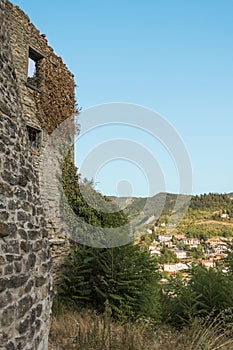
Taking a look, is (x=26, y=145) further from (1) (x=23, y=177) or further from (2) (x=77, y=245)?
(2) (x=77, y=245)

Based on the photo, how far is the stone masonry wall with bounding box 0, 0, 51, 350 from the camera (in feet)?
11.6

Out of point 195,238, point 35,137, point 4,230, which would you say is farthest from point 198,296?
point 195,238

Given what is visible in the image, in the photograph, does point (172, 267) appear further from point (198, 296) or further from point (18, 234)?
point (18, 234)

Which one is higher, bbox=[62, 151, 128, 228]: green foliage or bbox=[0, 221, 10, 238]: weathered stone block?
bbox=[62, 151, 128, 228]: green foliage

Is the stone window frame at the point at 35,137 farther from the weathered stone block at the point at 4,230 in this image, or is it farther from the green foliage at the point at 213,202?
the green foliage at the point at 213,202

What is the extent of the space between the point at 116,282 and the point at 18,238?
5.48m

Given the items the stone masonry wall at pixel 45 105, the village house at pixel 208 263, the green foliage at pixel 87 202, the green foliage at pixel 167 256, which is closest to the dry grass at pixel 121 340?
the village house at pixel 208 263

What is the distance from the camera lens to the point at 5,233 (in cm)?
357

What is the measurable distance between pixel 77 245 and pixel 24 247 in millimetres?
7096

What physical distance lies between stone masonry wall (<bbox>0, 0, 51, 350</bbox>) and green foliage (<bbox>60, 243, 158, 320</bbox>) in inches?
173

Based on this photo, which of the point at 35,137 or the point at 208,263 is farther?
the point at 35,137

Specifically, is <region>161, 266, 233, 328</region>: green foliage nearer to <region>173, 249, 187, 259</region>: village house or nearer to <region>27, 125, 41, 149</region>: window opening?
<region>173, 249, 187, 259</region>: village house

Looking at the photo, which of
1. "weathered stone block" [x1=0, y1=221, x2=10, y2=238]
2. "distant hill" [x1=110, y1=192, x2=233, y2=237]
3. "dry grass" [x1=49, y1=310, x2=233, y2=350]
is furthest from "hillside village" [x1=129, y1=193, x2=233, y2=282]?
"weathered stone block" [x1=0, y1=221, x2=10, y2=238]

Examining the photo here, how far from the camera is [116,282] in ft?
28.8
